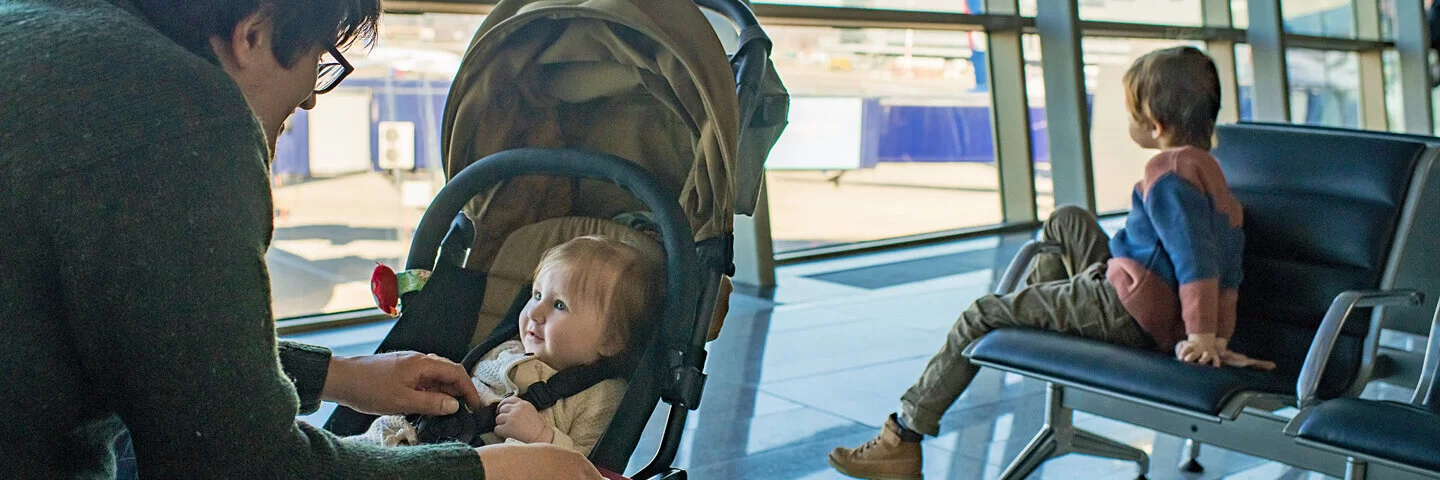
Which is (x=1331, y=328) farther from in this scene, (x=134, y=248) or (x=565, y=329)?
(x=134, y=248)

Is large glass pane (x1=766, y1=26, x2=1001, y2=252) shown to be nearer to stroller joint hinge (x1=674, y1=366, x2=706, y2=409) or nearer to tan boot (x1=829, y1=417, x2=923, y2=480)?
tan boot (x1=829, y1=417, x2=923, y2=480)

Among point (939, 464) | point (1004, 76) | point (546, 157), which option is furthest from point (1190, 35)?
point (546, 157)

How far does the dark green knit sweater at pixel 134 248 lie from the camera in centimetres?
91

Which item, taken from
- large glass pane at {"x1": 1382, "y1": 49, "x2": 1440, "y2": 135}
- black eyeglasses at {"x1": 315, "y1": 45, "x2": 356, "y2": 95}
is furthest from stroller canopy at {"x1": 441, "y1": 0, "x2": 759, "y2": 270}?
large glass pane at {"x1": 1382, "y1": 49, "x2": 1440, "y2": 135}

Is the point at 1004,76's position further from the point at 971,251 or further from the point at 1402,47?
the point at 1402,47

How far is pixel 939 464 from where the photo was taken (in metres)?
3.01

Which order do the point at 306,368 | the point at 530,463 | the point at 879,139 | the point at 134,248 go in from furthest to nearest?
the point at 879,139 < the point at 306,368 < the point at 530,463 < the point at 134,248

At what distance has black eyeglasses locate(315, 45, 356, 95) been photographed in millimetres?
1254

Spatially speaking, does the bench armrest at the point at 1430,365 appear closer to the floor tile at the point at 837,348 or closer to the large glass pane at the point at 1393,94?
the floor tile at the point at 837,348

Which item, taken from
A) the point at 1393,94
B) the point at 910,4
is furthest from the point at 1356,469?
the point at 1393,94

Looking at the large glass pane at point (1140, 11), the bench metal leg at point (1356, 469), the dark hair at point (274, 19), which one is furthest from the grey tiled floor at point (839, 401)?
the large glass pane at point (1140, 11)

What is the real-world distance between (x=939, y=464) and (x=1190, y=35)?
249 inches

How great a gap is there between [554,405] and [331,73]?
2.43ft

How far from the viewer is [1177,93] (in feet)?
8.70
